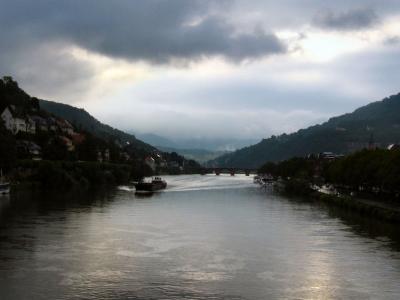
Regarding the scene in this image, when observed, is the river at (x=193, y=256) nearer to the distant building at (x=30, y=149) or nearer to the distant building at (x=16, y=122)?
the distant building at (x=30, y=149)

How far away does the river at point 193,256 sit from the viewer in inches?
1057

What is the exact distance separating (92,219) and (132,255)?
18984 mm

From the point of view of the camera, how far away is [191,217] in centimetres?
5747

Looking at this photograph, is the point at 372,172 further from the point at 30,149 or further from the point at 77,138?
the point at 77,138

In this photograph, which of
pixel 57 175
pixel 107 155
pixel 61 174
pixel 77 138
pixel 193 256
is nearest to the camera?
pixel 193 256

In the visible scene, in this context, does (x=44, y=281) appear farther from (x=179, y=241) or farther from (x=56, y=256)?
(x=179, y=241)

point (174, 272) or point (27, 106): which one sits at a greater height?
point (27, 106)

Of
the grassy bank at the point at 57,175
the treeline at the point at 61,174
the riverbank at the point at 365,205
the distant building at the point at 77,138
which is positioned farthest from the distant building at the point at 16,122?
the riverbank at the point at 365,205

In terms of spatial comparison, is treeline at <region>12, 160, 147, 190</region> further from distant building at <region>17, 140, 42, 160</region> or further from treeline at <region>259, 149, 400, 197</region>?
treeline at <region>259, 149, 400, 197</region>

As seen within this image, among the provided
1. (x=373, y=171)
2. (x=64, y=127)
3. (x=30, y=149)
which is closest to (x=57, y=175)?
(x=30, y=149)

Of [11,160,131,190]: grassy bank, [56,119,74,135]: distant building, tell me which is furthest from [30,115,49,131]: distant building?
[11,160,131,190]: grassy bank

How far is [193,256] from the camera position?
34.7m

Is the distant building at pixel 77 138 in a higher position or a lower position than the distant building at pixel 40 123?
lower

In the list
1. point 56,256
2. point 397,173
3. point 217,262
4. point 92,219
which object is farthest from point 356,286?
point 397,173
